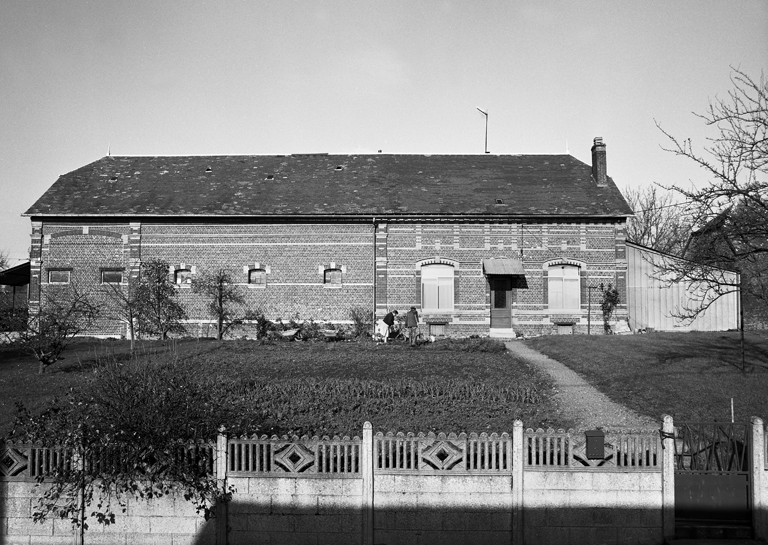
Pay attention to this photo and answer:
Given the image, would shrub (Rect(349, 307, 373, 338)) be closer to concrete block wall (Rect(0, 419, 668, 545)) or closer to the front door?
the front door

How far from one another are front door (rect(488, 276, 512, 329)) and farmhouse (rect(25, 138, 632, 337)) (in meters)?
0.04

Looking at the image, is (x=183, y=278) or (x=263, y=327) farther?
(x=183, y=278)

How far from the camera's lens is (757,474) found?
7543 millimetres

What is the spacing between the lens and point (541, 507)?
24.8ft

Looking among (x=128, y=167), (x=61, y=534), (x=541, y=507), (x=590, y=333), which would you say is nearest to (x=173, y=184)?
(x=128, y=167)

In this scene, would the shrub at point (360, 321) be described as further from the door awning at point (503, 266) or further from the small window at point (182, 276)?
the small window at point (182, 276)

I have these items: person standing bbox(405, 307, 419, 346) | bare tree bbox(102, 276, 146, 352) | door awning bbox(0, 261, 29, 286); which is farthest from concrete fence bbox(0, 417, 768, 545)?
door awning bbox(0, 261, 29, 286)

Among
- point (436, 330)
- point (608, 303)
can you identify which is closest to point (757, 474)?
point (436, 330)

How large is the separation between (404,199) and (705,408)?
59.1 feet

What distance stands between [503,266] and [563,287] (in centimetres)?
279

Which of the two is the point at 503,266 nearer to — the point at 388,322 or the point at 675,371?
the point at 388,322

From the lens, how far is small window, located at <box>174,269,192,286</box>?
28312 millimetres

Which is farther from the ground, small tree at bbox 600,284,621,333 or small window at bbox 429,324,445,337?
small tree at bbox 600,284,621,333

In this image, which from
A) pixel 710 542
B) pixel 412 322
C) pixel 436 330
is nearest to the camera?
pixel 710 542
